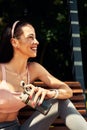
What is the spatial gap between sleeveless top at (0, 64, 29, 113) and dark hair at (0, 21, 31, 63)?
0.98 feet

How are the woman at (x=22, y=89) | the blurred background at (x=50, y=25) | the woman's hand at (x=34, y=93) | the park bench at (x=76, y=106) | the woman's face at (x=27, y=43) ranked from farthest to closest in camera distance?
the blurred background at (x=50, y=25) → the park bench at (x=76, y=106) → the woman's face at (x=27, y=43) → the woman at (x=22, y=89) → the woman's hand at (x=34, y=93)

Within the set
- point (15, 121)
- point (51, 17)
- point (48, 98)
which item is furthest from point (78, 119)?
point (51, 17)

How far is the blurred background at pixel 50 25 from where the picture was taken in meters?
15.7

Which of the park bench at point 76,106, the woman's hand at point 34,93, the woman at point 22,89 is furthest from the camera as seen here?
the park bench at point 76,106

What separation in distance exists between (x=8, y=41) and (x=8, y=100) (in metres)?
0.56

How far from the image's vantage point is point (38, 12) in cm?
1642

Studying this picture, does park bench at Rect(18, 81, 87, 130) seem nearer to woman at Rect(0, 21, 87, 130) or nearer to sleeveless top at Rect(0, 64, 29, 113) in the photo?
woman at Rect(0, 21, 87, 130)

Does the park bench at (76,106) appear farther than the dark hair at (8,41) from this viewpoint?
Yes

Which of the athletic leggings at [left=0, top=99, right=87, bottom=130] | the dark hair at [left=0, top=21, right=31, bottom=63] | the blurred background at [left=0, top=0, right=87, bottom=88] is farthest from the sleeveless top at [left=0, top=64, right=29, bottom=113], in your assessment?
the blurred background at [left=0, top=0, right=87, bottom=88]

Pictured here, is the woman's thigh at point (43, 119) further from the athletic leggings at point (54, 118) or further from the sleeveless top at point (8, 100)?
the sleeveless top at point (8, 100)

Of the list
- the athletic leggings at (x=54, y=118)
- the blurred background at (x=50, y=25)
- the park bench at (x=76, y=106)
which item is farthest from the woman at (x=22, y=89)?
the blurred background at (x=50, y=25)

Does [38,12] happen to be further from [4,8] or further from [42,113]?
[42,113]

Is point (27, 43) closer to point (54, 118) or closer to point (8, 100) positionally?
point (8, 100)

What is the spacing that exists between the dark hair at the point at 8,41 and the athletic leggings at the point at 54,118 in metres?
0.57
